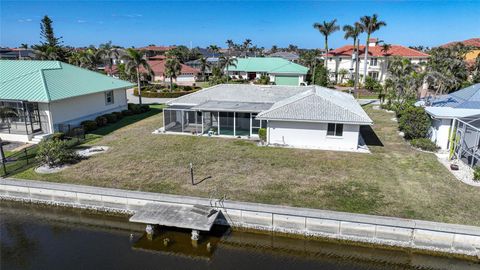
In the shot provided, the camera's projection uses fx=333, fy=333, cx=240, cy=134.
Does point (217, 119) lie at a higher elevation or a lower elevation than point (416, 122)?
Answer: lower

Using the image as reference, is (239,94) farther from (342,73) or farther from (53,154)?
(342,73)

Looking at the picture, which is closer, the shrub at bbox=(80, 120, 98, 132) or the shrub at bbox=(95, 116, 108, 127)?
the shrub at bbox=(80, 120, 98, 132)

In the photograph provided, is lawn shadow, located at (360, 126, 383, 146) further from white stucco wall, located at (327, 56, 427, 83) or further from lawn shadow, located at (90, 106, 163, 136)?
white stucco wall, located at (327, 56, 427, 83)

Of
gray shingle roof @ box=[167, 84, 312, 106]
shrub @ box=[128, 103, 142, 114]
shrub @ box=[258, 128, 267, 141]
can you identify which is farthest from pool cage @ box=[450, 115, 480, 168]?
shrub @ box=[128, 103, 142, 114]

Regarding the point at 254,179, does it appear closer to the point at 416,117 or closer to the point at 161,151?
the point at 161,151

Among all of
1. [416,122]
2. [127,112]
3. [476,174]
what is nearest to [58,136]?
[127,112]
